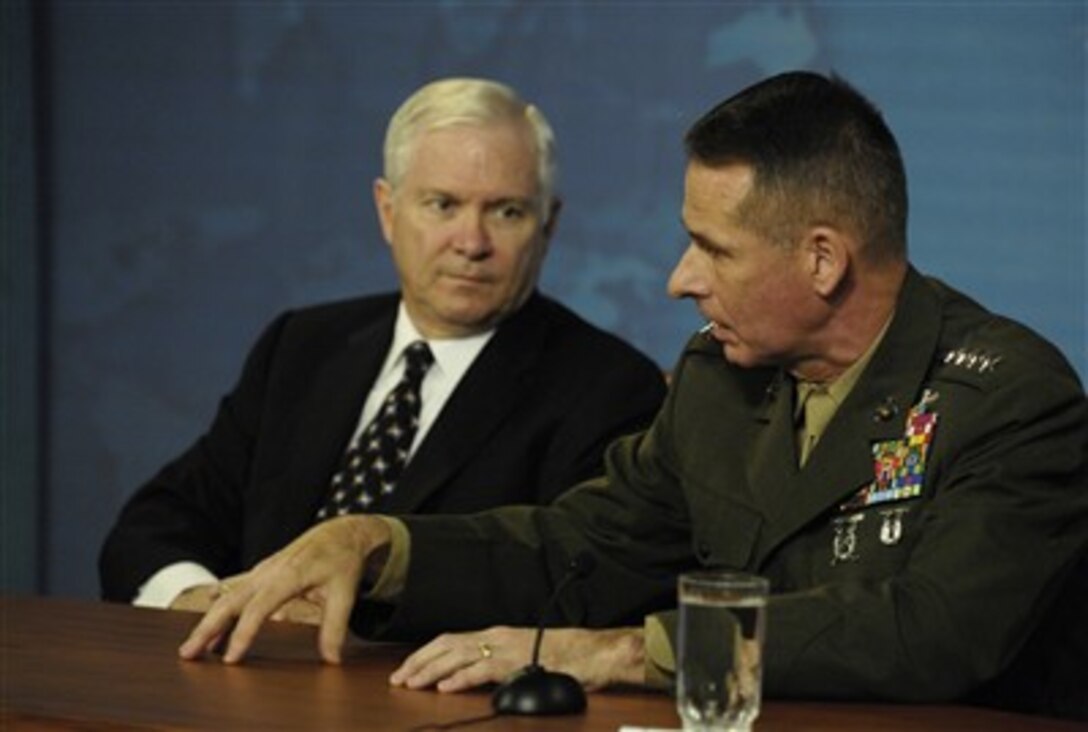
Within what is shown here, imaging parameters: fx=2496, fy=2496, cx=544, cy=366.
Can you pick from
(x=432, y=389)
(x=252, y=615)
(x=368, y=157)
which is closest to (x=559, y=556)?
(x=252, y=615)

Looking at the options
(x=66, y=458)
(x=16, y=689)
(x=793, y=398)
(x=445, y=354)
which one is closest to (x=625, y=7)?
(x=445, y=354)

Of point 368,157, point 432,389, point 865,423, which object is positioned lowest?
point 865,423

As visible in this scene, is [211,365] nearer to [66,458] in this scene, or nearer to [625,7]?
[66,458]

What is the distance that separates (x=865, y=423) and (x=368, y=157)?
9.59 ft

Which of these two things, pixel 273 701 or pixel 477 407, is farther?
pixel 477 407

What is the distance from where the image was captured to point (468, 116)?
464 cm

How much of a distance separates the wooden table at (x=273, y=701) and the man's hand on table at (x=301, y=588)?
0.11 feet

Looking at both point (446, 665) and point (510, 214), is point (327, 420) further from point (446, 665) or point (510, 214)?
point (446, 665)

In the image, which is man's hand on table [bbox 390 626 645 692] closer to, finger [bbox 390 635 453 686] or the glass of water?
finger [bbox 390 635 453 686]

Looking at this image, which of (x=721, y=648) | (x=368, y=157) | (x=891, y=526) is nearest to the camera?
(x=721, y=648)

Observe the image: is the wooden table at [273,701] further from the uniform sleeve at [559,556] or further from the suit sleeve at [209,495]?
the suit sleeve at [209,495]

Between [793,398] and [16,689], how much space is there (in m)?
1.14

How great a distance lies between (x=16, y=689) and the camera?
2.91 m

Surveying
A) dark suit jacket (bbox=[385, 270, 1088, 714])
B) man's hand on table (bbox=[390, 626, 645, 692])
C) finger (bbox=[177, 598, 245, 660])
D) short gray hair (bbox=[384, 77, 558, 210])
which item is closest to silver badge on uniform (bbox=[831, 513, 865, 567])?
dark suit jacket (bbox=[385, 270, 1088, 714])
